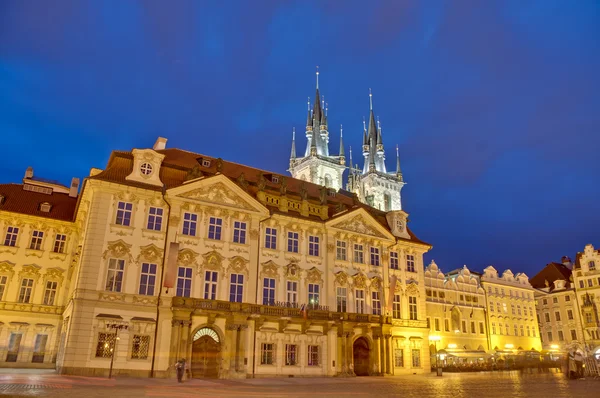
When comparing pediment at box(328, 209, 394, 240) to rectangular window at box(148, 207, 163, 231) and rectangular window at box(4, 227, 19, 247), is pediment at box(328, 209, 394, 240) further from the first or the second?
rectangular window at box(4, 227, 19, 247)

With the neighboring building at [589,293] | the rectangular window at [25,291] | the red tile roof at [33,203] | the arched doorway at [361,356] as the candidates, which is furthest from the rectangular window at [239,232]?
the neighboring building at [589,293]

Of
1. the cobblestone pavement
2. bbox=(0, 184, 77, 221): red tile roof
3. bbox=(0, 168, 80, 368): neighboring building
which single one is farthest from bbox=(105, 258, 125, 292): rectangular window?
bbox=(0, 184, 77, 221): red tile roof

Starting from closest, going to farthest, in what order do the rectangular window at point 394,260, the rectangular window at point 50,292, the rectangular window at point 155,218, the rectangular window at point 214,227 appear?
the rectangular window at point 155,218 → the rectangular window at point 214,227 → the rectangular window at point 50,292 → the rectangular window at point 394,260

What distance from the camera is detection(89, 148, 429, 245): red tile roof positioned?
40.2 metres

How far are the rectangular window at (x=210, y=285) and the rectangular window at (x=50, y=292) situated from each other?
1598 centimetres

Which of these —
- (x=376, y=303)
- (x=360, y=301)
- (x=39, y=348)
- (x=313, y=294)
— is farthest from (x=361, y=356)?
(x=39, y=348)

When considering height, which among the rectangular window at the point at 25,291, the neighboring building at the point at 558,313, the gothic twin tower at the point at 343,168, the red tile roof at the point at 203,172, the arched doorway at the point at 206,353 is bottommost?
the arched doorway at the point at 206,353

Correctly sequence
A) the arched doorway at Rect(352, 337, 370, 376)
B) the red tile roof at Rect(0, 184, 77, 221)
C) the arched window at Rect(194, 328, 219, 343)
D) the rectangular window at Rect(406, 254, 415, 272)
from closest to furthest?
the arched window at Rect(194, 328, 219, 343), the red tile roof at Rect(0, 184, 77, 221), the arched doorway at Rect(352, 337, 370, 376), the rectangular window at Rect(406, 254, 415, 272)

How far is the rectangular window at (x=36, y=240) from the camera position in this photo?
1804 inches

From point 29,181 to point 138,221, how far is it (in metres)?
22.6

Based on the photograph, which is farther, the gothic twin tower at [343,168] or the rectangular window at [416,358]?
the gothic twin tower at [343,168]

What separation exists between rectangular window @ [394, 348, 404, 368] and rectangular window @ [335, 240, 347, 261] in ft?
35.0

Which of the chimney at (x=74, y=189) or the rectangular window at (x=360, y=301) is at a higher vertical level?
the chimney at (x=74, y=189)

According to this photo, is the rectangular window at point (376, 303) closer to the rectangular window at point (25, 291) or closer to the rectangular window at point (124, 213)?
the rectangular window at point (124, 213)
